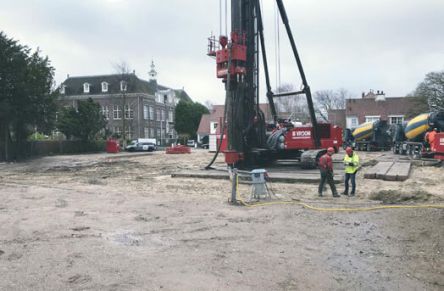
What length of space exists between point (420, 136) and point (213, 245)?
2566cm

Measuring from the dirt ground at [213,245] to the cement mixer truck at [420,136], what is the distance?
51.3 feet

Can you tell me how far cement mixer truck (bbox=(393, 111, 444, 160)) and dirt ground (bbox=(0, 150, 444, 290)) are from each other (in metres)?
15.6

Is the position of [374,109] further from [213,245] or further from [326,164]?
[213,245]

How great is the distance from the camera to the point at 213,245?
739 centimetres

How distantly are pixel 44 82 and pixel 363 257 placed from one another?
3207 cm

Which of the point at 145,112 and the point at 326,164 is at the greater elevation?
the point at 145,112

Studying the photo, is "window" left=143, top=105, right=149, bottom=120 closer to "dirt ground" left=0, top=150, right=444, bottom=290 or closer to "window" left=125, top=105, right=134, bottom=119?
"window" left=125, top=105, right=134, bottom=119

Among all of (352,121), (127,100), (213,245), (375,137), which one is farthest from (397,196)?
(127,100)

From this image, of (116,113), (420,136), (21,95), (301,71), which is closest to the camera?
(301,71)

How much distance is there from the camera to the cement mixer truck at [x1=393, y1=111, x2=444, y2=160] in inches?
1029

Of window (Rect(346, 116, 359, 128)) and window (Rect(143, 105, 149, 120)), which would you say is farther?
window (Rect(143, 105, 149, 120))

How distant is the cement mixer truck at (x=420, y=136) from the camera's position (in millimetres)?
26141

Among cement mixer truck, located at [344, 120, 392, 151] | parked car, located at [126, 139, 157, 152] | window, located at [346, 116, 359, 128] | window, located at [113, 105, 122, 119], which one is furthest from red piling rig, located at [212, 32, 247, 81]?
window, located at [113, 105, 122, 119]

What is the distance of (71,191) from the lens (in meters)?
14.3
